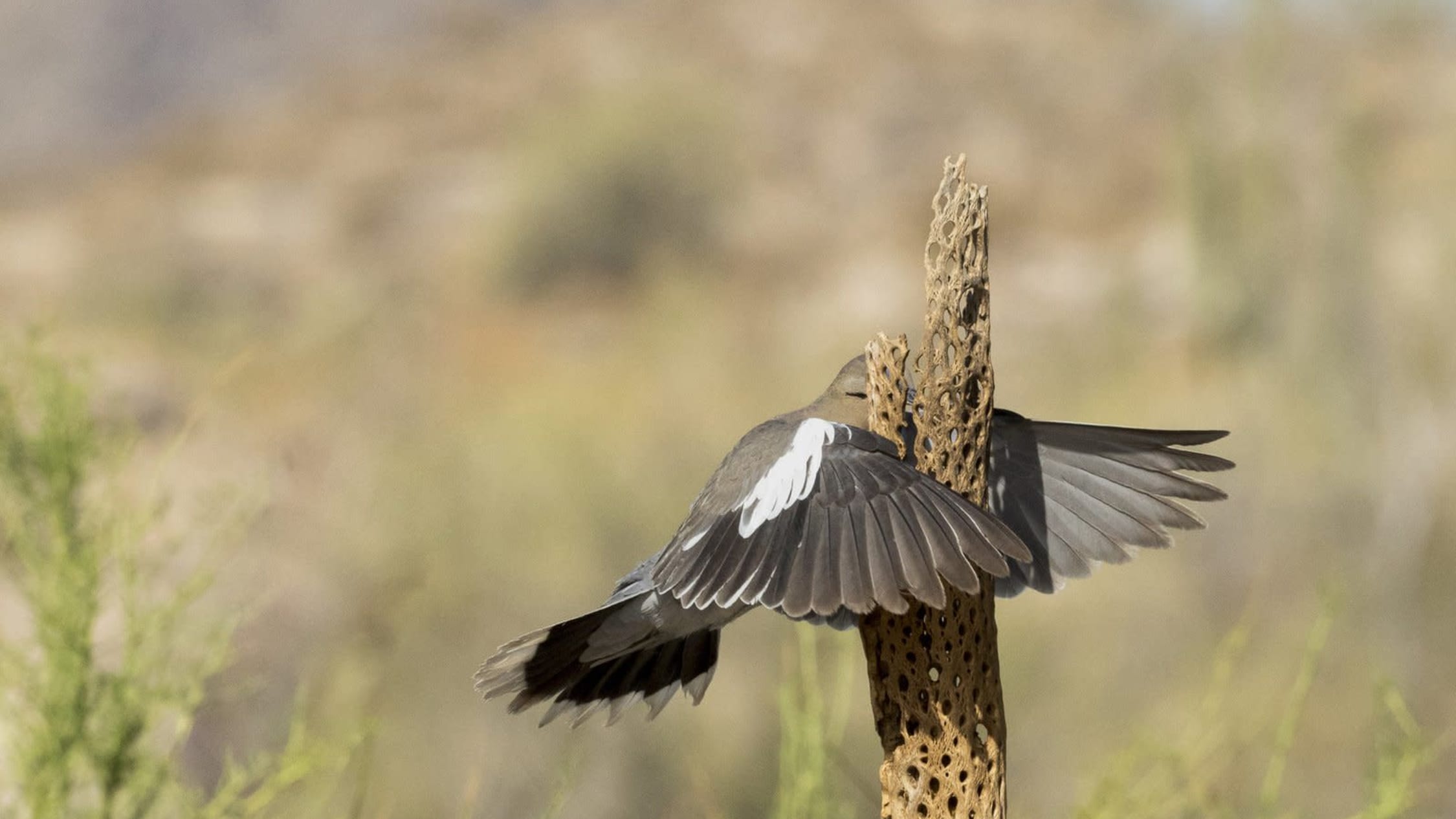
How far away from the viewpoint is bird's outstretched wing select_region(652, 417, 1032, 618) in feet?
6.95

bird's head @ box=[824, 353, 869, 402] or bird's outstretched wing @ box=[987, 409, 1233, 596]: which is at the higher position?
bird's head @ box=[824, 353, 869, 402]

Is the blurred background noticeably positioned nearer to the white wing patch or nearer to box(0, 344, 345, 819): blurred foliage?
box(0, 344, 345, 819): blurred foliage

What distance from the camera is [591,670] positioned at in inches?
110

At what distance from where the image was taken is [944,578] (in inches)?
83.7

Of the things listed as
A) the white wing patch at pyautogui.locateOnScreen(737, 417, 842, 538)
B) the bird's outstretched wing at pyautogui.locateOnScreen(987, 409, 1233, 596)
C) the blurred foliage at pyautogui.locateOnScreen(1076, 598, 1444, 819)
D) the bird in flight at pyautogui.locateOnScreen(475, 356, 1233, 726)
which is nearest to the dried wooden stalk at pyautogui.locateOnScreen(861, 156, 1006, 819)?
the bird in flight at pyautogui.locateOnScreen(475, 356, 1233, 726)

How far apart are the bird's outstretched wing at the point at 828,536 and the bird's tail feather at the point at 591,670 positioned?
0.86 feet

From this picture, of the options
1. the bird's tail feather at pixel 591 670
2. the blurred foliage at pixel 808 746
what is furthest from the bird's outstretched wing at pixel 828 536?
the blurred foliage at pixel 808 746

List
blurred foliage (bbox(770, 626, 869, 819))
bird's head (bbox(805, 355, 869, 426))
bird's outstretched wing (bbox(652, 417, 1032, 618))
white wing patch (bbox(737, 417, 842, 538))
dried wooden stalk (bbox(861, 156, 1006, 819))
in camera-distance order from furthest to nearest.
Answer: blurred foliage (bbox(770, 626, 869, 819)) < bird's head (bbox(805, 355, 869, 426)) < white wing patch (bbox(737, 417, 842, 538)) < dried wooden stalk (bbox(861, 156, 1006, 819)) < bird's outstretched wing (bbox(652, 417, 1032, 618))

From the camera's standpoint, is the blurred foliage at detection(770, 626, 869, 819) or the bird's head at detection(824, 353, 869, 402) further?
the blurred foliage at detection(770, 626, 869, 819)

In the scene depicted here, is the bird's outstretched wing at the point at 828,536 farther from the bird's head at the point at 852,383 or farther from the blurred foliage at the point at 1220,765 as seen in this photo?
the blurred foliage at the point at 1220,765

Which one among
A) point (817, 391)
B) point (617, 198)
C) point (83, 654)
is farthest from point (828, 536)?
point (617, 198)

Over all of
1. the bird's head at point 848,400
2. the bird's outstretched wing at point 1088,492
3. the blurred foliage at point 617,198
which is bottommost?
the bird's outstretched wing at point 1088,492

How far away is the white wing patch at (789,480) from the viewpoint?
2.37 meters

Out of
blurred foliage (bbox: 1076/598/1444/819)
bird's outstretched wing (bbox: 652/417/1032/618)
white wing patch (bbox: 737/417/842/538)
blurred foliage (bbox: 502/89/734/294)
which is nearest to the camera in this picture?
bird's outstretched wing (bbox: 652/417/1032/618)
